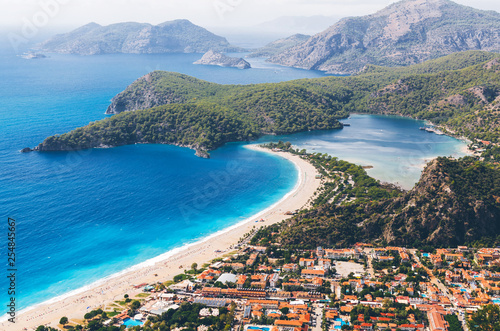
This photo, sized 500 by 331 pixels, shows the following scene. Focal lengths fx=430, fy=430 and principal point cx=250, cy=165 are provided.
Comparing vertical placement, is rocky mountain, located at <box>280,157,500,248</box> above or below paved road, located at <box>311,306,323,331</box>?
above

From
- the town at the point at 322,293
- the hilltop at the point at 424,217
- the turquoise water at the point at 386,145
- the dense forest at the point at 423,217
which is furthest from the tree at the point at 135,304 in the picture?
the turquoise water at the point at 386,145

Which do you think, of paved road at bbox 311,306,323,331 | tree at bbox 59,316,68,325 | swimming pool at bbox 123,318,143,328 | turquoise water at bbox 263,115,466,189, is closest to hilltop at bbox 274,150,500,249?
paved road at bbox 311,306,323,331

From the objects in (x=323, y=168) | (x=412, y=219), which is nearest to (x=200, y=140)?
(x=323, y=168)

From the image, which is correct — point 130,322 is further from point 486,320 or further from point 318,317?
point 486,320

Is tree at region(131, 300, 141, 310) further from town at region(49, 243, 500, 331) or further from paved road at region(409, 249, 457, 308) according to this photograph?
paved road at region(409, 249, 457, 308)

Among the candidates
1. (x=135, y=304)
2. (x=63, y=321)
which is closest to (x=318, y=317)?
(x=135, y=304)
